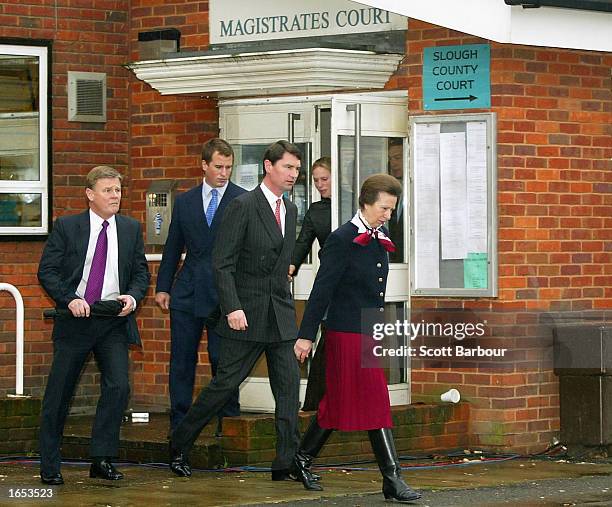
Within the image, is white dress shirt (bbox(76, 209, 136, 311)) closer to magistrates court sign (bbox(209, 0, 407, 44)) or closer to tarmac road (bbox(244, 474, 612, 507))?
tarmac road (bbox(244, 474, 612, 507))

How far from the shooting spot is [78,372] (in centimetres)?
1055

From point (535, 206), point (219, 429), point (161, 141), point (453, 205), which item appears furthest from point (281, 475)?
point (161, 141)

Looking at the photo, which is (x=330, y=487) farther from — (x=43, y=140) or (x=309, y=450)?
(x=43, y=140)

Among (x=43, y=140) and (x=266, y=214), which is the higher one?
(x=43, y=140)

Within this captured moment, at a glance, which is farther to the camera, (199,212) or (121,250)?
(199,212)

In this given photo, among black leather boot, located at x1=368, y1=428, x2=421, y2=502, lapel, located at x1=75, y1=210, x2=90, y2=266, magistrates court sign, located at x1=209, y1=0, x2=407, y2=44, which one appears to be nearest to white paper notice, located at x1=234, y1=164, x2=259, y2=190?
magistrates court sign, located at x1=209, y1=0, x2=407, y2=44

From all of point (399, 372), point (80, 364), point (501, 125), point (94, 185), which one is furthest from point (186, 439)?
point (501, 125)

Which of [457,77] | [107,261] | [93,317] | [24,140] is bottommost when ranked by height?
[93,317]

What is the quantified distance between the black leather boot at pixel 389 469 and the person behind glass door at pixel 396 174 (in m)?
3.02

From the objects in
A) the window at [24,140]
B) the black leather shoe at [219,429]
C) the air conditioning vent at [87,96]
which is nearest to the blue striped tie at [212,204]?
the black leather shoe at [219,429]

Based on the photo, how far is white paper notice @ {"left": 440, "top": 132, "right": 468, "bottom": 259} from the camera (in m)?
12.4

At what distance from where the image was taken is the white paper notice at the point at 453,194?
40.8ft

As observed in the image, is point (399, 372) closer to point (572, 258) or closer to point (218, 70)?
point (572, 258)

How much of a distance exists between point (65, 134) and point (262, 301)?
151 inches
